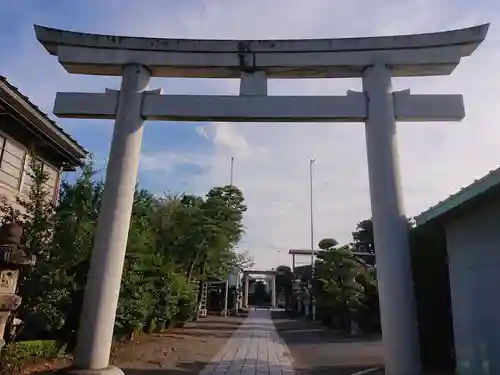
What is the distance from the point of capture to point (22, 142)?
11.5 metres

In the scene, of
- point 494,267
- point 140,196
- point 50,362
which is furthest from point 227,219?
point 494,267

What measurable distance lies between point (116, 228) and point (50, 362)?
436 cm

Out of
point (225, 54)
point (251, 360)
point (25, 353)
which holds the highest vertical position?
point (225, 54)

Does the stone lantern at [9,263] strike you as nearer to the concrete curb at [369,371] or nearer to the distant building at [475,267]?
the distant building at [475,267]

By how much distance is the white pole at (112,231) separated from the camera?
6.52m

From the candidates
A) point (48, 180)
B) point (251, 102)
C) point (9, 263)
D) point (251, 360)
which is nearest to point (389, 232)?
point (251, 102)

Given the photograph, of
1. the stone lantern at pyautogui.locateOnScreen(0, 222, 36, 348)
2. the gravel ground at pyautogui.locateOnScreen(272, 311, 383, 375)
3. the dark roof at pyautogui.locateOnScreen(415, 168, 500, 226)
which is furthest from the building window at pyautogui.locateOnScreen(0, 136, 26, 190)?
the dark roof at pyautogui.locateOnScreen(415, 168, 500, 226)

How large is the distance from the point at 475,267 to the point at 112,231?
18.1ft

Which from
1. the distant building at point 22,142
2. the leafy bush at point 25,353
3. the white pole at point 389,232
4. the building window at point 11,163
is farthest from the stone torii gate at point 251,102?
the building window at point 11,163

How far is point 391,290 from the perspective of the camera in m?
→ 6.41

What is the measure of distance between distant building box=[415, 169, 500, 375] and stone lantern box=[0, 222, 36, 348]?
633 centimetres

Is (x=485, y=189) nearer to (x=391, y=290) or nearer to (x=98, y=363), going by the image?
(x=391, y=290)

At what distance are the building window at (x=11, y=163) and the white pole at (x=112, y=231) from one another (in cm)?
491

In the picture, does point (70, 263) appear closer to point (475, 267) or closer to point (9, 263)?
point (9, 263)
